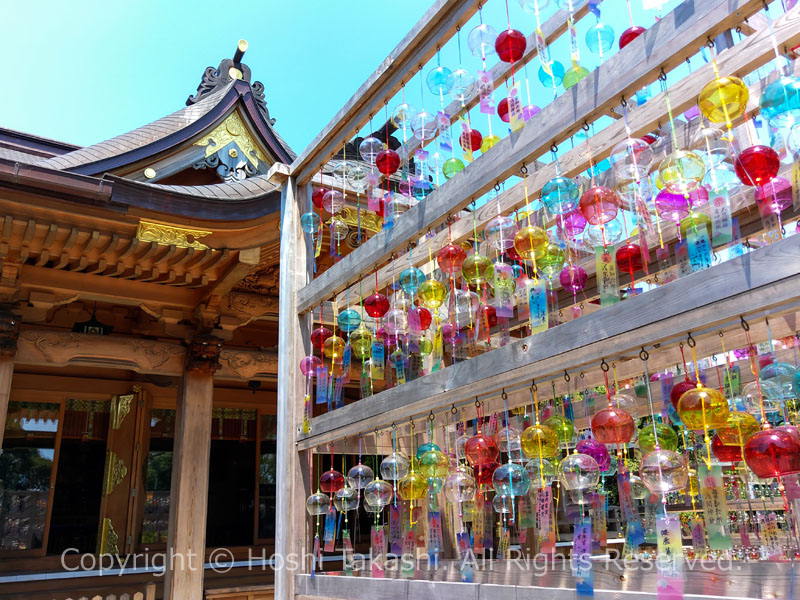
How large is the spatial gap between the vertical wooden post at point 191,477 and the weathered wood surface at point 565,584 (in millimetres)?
3727

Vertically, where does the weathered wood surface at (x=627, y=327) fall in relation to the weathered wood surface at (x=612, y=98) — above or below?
below

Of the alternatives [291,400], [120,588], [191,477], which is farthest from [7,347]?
[291,400]

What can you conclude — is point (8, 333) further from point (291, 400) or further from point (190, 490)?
point (291, 400)

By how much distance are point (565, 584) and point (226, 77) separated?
6.99 meters

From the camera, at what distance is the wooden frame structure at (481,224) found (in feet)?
5.36

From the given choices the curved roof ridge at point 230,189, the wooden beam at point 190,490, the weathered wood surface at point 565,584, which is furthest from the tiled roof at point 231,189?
the weathered wood surface at point 565,584

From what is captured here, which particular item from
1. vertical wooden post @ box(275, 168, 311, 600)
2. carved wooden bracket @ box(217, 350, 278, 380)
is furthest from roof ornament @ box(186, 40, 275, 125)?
vertical wooden post @ box(275, 168, 311, 600)

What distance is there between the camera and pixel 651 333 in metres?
1.75

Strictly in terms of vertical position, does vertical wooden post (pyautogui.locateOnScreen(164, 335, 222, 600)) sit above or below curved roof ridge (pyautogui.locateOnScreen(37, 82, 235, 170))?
below

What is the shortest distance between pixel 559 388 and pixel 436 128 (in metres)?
1.44

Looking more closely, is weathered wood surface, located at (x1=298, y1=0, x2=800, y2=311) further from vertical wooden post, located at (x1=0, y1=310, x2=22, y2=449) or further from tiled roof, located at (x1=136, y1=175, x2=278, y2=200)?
vertical wooden post, located at (x1=0, y1=310, x2=22, y2=449)

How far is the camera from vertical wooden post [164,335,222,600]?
5953 millimetres

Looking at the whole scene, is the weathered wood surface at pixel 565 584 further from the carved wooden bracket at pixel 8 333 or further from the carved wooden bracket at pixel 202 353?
the carved wooden bracket at pixel 8 333

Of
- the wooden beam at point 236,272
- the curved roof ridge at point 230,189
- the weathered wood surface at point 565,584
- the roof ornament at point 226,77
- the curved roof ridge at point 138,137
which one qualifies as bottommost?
the weathered wood surface at point 565,584
